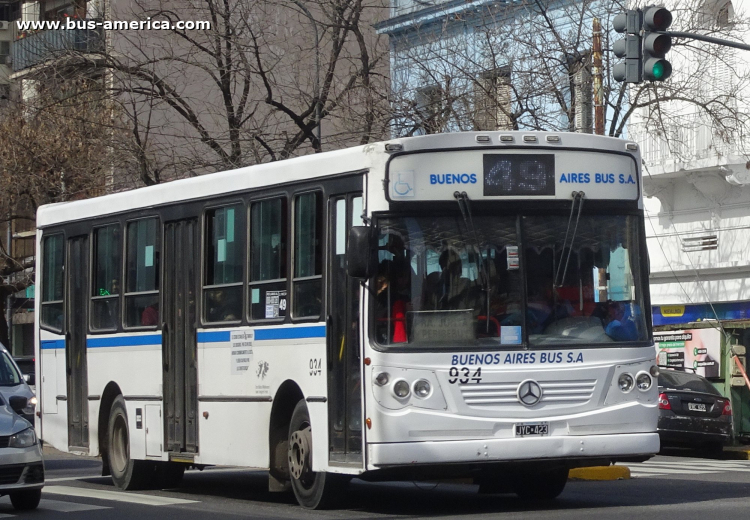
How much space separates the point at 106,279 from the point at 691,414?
31.7ft

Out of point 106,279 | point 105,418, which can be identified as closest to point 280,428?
point 105,418

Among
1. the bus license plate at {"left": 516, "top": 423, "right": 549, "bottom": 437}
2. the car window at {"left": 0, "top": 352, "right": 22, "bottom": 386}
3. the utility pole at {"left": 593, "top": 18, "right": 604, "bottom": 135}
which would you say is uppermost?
the utility pole at {"left": 593, "top": 18, "right": 604, "bottom": 135}

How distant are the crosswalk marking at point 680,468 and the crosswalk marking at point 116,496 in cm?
536

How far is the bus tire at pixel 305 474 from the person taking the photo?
1205 centimetres

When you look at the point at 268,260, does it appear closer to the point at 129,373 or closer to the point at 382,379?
the point at 382,379

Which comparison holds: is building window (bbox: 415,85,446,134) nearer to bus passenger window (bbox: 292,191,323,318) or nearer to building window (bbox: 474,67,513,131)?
building window (bbox: 474,67,513,131)

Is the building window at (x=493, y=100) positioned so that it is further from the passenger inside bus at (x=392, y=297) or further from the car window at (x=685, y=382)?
the passenger inside bus at (x=392, y=297)

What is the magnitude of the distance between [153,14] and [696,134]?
9808 millimetres

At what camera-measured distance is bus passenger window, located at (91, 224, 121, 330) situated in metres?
15.6

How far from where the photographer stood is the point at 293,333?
12422mm

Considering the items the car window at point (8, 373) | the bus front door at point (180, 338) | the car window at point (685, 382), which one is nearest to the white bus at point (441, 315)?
the bus front door at point (180, 338)

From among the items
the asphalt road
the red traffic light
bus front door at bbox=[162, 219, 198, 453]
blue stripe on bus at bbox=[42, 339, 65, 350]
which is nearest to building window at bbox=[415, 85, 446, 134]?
the red traffic light

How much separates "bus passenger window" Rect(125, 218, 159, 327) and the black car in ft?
29.8

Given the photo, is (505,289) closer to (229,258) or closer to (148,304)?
(229,258)
